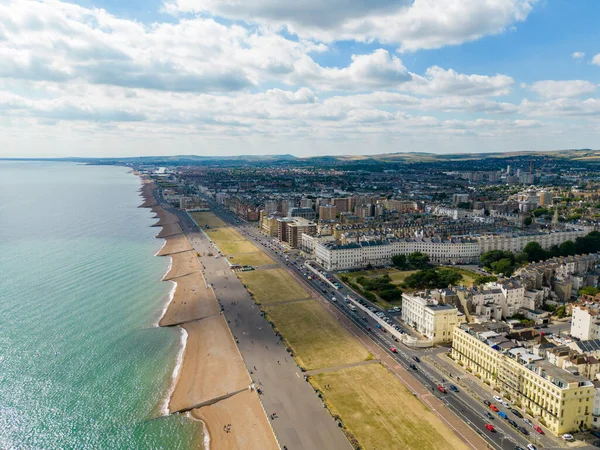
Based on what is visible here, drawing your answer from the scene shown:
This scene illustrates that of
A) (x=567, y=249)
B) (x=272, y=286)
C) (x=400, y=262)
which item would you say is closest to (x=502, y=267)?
(x=400, y=262)

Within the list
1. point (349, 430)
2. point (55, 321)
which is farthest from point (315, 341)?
point (55, 321)

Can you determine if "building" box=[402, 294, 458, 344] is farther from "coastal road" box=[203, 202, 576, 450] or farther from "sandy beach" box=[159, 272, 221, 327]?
"sandy beach" box=[159, 272, 221, 327]

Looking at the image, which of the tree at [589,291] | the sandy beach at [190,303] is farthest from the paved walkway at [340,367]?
the tree at [589,291]

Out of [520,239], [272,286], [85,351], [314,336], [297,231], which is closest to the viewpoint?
[85,351]

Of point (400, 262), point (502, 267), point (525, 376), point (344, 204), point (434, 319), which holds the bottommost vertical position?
point (400, 262)

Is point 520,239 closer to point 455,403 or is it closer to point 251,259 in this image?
point 251,259

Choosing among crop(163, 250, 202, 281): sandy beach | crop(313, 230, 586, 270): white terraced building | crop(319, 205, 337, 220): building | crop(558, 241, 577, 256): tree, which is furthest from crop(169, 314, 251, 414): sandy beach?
crop(319, 205, 337, 220): building
